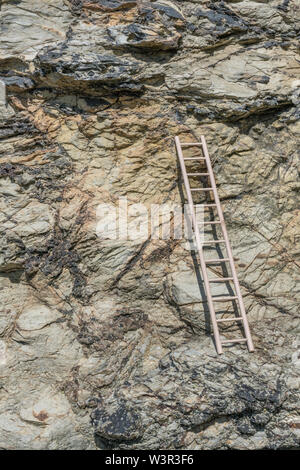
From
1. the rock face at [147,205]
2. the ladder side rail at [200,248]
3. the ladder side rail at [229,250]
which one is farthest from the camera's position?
the ladder side rail at [229,250]

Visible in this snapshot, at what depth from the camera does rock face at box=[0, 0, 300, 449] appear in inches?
174

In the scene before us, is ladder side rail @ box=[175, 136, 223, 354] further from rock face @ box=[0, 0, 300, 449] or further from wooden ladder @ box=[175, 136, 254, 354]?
rock face @ box=[0, 0, 300, 449]

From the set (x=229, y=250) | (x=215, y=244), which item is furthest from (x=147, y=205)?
(x=229, y=250)

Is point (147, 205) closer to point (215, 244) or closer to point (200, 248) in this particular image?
point (200, 248)

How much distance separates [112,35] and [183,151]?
158 centimetres

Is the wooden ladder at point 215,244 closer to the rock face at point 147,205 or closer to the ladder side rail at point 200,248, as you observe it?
the ladder side rail at point 200,248

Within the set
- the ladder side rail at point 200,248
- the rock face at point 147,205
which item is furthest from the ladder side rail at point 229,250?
the ladder side rail at point 200,248

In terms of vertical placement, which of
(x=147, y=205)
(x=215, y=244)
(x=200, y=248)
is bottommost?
(x=215, y=244)

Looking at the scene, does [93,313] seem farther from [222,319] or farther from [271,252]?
[271,252]

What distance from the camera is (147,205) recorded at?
5422 millimetres

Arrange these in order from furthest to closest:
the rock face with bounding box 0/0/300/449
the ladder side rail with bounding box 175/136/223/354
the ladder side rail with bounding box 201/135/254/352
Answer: the ladder side rail with bounding box 201/135/254/352 → the ladder side rail with bounding box 175/136/223/354 → the rock face with bounding box 0/0/300/449

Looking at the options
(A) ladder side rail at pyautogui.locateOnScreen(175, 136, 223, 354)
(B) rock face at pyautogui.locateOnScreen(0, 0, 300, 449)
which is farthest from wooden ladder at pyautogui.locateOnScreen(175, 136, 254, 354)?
(B) rock face at pyautogui.locateOnScreen(0, 0, 300, 449)

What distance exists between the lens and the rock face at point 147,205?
443cm

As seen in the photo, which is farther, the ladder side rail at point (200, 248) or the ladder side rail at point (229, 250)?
the ladder side rail at point (229, 250)
